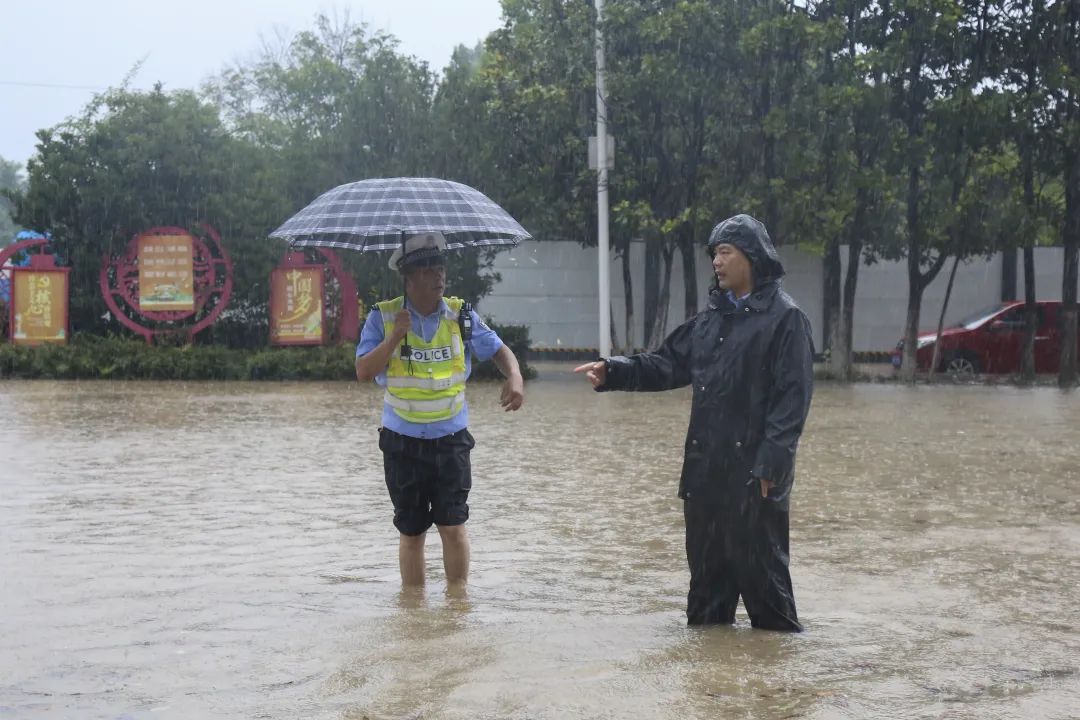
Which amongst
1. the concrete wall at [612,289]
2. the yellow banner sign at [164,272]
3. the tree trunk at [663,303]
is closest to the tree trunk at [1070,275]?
the concrete wall at [612,289]

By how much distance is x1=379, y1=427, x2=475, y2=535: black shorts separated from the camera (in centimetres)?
631

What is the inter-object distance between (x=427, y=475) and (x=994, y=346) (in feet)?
70.4

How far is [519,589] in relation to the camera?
22.9 ft

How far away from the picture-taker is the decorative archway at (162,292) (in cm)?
2453

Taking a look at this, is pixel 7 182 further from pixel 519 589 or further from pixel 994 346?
pixel 519 589

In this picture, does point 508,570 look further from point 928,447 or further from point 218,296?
point 218,296

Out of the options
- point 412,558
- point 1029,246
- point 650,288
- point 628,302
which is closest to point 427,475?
point 412,558

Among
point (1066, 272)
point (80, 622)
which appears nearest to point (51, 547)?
point (80, 622)

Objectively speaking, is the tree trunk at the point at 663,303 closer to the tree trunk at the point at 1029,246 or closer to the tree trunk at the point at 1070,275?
the tree trunk at the point at 1029,246

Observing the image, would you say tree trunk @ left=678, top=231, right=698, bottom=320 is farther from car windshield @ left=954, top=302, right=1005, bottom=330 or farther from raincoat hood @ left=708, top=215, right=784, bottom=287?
raincoat hood @ left=708, top=215, right=784, bottom=287

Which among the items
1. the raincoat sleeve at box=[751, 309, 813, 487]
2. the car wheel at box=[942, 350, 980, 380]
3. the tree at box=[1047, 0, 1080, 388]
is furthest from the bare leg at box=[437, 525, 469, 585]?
the car wheel at box=[942, 350, 980, 380]

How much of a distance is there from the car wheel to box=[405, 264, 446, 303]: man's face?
2111 centimetres

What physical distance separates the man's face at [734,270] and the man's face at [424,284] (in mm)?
1262

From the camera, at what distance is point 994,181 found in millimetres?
23953
